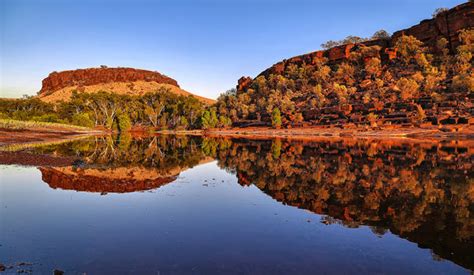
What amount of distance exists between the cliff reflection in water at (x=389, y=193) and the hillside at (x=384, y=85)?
56654 millimetres

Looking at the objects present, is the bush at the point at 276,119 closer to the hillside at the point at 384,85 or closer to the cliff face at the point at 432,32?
the hillside at the point at 384,85

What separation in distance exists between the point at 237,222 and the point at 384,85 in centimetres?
10565

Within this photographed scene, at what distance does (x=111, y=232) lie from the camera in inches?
428

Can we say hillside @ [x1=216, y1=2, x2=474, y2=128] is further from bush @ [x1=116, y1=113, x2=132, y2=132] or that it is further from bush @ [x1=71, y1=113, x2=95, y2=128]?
bush @ [x1=71, y1=113, x2=95, y2=128]

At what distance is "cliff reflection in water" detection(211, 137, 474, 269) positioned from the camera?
36.4 ft

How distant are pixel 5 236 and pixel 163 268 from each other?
19.3 ft

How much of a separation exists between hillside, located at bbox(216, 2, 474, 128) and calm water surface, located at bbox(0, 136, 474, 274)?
65928mm

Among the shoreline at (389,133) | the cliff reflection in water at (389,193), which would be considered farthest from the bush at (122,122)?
the cliff reflection in water at (389,193)

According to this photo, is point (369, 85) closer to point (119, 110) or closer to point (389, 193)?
point (119, 110)

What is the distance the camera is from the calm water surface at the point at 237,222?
8.45 m

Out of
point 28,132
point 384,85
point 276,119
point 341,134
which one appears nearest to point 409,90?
point 384,85

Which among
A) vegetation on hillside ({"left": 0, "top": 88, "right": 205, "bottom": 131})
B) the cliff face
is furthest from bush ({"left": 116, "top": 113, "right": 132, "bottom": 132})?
the cliff face

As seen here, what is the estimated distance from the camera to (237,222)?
492 inches

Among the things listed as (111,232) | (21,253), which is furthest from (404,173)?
(21,253)
